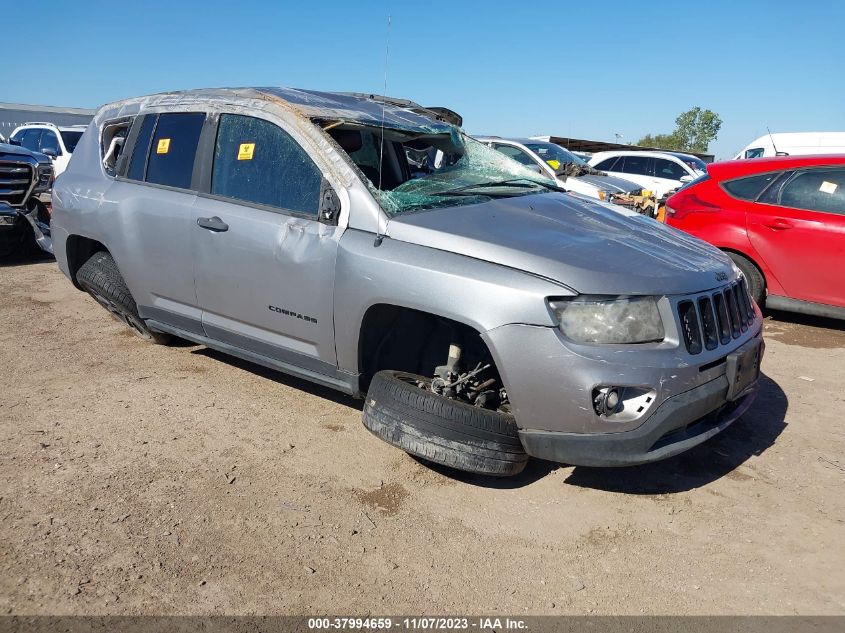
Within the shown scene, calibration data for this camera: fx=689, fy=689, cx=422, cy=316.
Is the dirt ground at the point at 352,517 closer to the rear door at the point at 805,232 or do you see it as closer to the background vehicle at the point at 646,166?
the rear door at the point at 805,232

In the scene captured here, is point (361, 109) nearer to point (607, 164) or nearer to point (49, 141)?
point (607, 164)

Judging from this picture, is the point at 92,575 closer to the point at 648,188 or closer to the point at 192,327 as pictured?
the point at 192,327

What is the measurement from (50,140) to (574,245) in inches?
666

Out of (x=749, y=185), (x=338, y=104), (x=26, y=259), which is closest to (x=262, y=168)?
(x=338, y=104)

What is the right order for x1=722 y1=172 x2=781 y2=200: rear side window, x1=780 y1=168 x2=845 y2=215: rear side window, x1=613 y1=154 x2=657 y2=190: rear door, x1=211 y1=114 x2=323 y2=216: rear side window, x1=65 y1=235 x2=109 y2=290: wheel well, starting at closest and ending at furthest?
1. x1=211 y1=114 x2=323 y2=216: rear side window
2. x1=65 y1=235 x2=109 y2=290: wheel well
3. x1=780 y1=168 x2=845 y2=215: rear side window
4. x1=722 y1=172 x2=781 y2=200: rear side window
5. x1=613 y1=154 x2=657 y2=190: rear door

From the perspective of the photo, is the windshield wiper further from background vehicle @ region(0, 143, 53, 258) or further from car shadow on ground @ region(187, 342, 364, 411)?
background vehicle @ region(0, 143, 53, 258)

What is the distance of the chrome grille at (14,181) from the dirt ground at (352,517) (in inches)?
185

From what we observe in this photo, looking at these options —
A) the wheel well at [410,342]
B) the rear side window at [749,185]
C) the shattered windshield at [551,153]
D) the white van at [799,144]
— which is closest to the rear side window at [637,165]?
the shattered windshield at [551,153]

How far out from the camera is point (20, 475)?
10.8 feet

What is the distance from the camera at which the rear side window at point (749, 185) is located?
6.39 m

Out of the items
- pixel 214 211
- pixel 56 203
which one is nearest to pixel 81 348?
pixel 56 203

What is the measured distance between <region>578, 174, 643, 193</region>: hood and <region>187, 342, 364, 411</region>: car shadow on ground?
813 centimetres

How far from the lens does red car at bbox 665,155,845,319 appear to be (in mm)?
5895

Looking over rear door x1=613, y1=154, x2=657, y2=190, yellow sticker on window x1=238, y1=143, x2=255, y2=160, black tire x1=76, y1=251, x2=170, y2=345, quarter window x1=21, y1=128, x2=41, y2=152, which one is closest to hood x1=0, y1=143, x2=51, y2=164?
black tire x1=76, y1=251, x2=170, y2=345
